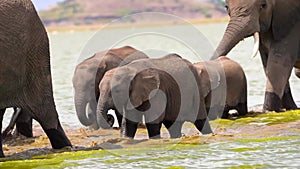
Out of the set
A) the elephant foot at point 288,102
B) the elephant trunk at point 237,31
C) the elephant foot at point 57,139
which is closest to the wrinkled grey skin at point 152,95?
the elephant foot at point 57,139

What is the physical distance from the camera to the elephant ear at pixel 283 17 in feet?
40.8

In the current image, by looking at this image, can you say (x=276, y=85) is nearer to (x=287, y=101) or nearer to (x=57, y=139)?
(x=287, y=101)

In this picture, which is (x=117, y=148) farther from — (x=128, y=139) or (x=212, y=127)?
(x=212, y=127)

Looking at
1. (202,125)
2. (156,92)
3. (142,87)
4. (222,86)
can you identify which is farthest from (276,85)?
(142,87)

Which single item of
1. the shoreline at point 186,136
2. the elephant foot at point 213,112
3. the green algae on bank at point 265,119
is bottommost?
the shoreline at point 186,136

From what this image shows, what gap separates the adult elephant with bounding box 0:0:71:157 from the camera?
320 inches

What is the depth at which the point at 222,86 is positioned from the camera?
1247 centimetres

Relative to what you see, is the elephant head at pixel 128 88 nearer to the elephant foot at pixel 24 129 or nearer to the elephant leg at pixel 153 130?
the elephant leg at pixel 153 130

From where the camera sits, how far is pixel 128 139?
982 cm

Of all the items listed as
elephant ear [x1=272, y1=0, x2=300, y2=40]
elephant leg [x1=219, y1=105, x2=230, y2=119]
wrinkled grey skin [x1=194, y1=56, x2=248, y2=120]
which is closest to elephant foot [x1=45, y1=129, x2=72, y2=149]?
wrinkled grey skin [x1=194, y1=56, x2=248, y2=120]

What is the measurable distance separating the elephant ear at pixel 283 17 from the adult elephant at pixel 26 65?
183 inches

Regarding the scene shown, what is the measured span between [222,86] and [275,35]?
3.67 feet

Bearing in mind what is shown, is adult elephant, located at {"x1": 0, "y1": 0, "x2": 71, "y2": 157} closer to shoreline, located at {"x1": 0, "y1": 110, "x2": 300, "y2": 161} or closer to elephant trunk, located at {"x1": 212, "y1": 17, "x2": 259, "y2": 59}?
shoreline, located at {"x1": 0, "y1": 110, "x2": 300, "y2": 161}

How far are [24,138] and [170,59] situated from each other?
2213mm
